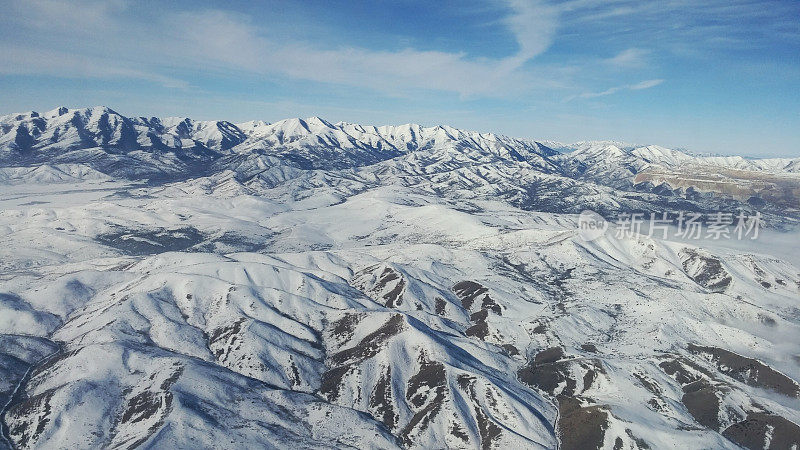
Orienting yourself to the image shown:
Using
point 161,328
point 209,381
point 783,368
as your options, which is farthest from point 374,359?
point 783,368

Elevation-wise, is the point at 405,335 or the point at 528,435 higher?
the point at 405,335

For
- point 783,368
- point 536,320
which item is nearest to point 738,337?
point 783,368

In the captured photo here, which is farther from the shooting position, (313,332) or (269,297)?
(269,297)

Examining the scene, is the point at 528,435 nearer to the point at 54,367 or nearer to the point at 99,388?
the point at 99,388

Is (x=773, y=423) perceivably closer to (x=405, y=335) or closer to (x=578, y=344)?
(x=578, y=344)

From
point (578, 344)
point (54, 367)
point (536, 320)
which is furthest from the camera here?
point (536, 320)

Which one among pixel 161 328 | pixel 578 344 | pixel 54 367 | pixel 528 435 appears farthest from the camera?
pixel 578 344

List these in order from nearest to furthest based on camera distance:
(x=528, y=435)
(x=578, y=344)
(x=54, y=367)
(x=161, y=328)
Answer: (x=528, y=435) → (x=54, y=367) → (x=161, y=328) → (x=578, y=344)

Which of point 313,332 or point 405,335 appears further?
point 313,332

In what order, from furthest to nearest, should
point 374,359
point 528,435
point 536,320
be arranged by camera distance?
point 536,320, point 374,359, point 528,435
